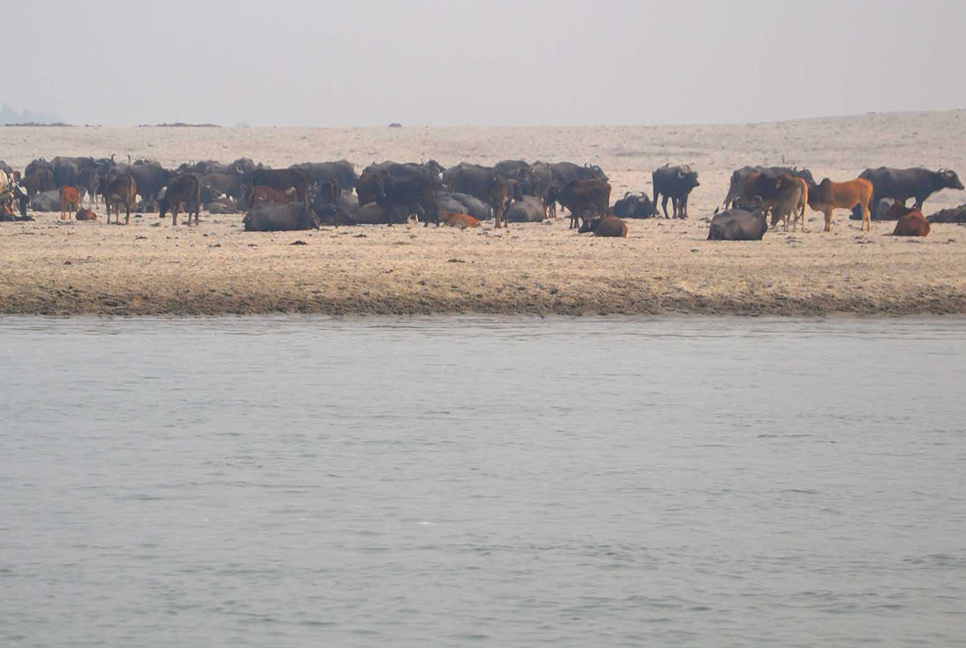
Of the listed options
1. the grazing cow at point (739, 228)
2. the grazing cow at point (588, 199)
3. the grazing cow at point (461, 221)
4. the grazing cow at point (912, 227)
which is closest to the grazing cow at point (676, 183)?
the grazing cow at point (588, 199)

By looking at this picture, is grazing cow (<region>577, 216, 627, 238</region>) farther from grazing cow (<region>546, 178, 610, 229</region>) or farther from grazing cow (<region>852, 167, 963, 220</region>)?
grazing cow (<region>852, 167, 963, 220</region>)

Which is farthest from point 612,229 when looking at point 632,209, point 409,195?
point 632,209

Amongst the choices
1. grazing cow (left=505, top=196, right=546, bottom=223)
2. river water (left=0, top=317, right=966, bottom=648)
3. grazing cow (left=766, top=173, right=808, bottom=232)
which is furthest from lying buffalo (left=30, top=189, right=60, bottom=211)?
river water (left=0, top=317, right=966, bottom=648)

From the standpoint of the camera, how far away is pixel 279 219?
28.6m

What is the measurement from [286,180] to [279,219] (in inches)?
287

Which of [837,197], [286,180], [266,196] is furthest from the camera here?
[286,180]

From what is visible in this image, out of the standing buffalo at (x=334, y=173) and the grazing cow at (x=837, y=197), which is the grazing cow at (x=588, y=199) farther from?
the standing buffalo at (x=334, y=173)

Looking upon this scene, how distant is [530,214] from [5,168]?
74.8ft

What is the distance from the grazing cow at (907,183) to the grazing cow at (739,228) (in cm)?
1233

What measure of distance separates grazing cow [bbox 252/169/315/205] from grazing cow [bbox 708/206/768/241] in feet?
38.5

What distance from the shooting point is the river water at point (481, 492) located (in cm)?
683

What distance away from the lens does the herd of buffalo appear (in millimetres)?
28844

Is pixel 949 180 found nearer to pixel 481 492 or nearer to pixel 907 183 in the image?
pixel 907 183

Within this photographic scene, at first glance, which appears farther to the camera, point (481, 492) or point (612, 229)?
point (612, 229)
